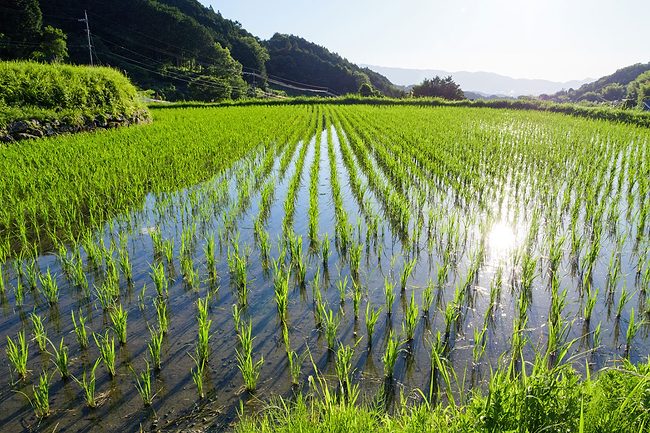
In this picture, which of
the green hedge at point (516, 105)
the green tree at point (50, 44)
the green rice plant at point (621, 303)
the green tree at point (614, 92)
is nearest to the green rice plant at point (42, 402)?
the green rice plant at point (621, 303)

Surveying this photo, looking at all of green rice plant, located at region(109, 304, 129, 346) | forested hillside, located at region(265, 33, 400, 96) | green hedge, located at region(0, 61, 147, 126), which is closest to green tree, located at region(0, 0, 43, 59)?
green hedge, located at region(0, 61, 147, 126)

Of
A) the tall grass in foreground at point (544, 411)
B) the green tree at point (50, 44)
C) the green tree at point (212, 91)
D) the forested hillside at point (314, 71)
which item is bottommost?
the tall grass in foreground at point (544, 411)

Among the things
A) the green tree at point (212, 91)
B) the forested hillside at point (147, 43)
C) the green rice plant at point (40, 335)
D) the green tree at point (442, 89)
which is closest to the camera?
the green rice plant at point (40, 335)

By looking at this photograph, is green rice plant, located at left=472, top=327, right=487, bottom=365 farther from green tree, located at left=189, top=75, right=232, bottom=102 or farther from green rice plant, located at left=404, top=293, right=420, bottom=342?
green tree, located at left=189, top=75, right=232, bottom=102

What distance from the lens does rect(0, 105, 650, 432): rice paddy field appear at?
2229mm

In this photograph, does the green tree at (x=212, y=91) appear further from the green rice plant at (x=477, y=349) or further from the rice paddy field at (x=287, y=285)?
the green rice plant at (x=477, y=349)

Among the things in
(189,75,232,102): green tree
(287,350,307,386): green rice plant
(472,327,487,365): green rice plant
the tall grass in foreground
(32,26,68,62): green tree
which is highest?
(32,26,68,62): green tree

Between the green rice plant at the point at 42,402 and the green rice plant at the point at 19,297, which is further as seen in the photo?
the green rice plant at the point at 19,297

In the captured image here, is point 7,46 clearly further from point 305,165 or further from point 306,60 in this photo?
point 306,60

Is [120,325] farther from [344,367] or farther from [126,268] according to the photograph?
[344,367]

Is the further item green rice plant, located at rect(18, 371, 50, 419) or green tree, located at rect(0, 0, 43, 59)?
green tree, located at rect(0, 0, 43, 59)

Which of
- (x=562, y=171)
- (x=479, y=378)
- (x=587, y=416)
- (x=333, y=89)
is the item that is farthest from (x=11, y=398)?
(x=333, y=89)

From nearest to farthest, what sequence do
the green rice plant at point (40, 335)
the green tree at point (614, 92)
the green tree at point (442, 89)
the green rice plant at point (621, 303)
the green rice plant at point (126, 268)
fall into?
the green rice plant at point (40, 335) → the green rice plant at point (621, 303) → the green rice plant at point (126, 268) → the green tree at point (442, 89) → the green tree at point (614, 92)

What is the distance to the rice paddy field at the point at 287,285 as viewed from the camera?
223cm
